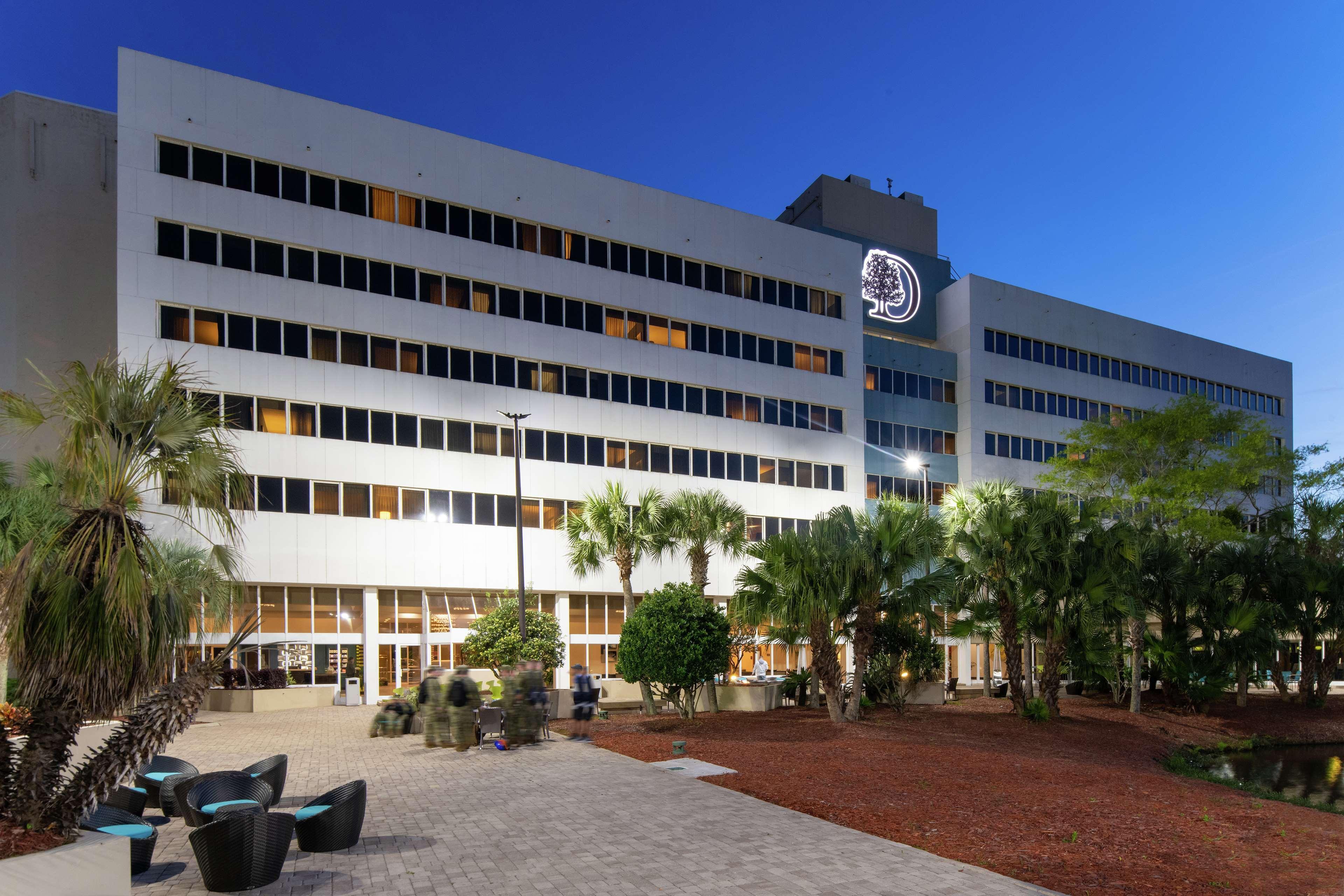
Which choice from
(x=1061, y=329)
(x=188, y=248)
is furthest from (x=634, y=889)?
(x=1061, y=329)

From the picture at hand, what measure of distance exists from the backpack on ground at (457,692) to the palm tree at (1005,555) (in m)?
15.0

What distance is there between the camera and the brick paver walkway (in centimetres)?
879

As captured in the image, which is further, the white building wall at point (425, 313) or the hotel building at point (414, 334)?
the hotel building at point (414, 334)

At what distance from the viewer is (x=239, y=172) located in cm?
3488

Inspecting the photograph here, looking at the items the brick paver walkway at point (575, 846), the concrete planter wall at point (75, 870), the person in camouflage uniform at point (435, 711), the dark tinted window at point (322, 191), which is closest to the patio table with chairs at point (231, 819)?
the brick paver walkway at point (575, 846)

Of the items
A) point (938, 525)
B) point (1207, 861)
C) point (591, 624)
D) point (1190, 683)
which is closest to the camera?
point (1207, 861)

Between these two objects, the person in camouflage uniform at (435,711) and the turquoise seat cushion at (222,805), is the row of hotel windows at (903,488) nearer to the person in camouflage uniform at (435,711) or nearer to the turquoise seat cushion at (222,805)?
the person in camouflage uniform at (435,711)

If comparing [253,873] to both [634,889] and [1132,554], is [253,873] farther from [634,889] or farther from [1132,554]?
[1132,554]

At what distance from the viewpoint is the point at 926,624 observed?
1100 inches

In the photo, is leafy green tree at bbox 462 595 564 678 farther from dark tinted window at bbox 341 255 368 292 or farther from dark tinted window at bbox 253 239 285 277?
dark tinted window at bbox 253 239 285 277

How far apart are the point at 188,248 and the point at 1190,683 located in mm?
38806

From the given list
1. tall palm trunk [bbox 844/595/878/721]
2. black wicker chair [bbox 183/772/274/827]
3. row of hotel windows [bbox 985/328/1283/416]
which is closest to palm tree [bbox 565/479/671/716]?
tall palm trunk [bbox 844/595/878/721]

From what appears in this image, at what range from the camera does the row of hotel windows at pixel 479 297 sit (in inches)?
1352

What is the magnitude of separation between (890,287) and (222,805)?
49.9 meters
